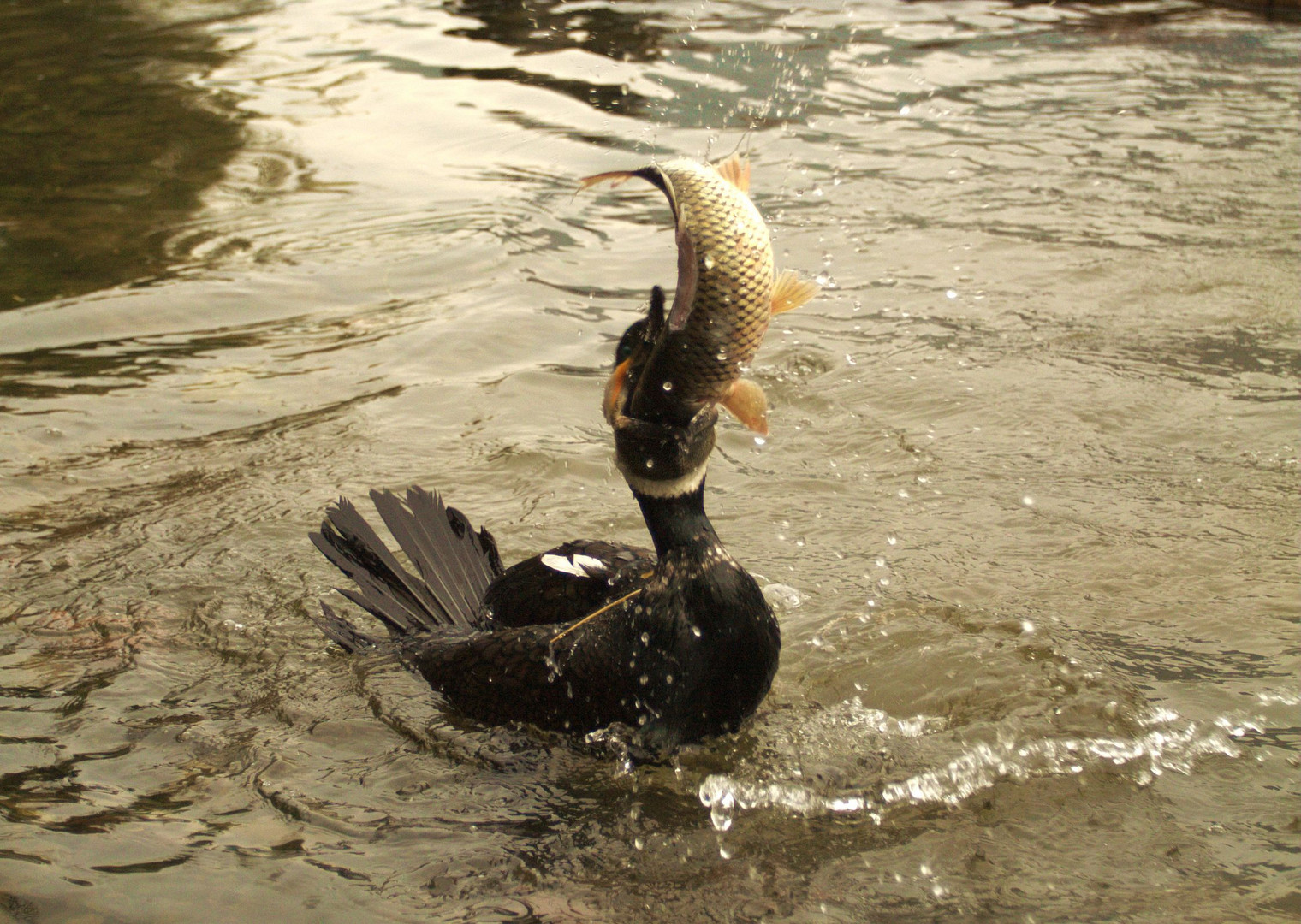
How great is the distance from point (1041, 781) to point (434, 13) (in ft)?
36.7

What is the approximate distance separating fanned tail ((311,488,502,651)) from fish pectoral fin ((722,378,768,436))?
1.35 meters

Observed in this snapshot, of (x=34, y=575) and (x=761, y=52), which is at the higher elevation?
(x=761, y=52)

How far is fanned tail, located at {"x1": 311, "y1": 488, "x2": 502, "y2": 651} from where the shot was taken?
3.86m

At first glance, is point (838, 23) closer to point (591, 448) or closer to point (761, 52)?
point (761, 52)

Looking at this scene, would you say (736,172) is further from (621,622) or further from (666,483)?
(621,622)

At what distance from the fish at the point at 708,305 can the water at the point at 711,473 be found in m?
1.08

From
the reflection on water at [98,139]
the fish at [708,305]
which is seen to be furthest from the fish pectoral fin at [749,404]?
the reflection on water at [98,139]

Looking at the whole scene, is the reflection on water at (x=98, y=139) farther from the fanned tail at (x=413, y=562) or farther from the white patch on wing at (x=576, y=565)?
the white patch on wing at (x=576, y=565)

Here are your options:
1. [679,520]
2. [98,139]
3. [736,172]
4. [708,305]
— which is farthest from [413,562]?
[98,139]

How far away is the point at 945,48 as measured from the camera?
11086 millimetres

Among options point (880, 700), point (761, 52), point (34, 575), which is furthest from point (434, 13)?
point (880, 700)

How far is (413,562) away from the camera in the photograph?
393cm

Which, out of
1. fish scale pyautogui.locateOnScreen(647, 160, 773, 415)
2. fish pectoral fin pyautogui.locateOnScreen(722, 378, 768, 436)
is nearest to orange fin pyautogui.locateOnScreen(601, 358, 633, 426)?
fish scale pyautogui.locateOnScreen(647, 160, 773, 415)

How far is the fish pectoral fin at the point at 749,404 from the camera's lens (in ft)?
9.35
